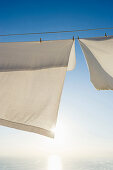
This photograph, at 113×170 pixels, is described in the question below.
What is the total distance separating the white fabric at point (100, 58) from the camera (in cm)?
287

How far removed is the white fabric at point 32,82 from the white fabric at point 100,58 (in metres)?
0.26

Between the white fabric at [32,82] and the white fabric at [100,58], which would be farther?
the white fabric at [100,58]

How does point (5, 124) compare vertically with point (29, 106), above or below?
below

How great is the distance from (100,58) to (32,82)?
1128 mm

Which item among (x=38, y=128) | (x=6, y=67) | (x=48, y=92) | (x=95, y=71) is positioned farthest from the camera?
(x=95, y=71)

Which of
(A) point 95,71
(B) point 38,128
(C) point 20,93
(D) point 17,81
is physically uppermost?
(A) point 95,71

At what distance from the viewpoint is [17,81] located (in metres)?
2.71

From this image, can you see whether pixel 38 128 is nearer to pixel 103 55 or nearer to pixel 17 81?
pixel 17 81

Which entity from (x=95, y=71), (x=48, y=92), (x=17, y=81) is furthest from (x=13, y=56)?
(x=95, y=71)

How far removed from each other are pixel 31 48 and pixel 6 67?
47 centimetres

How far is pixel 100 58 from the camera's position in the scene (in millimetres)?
2945

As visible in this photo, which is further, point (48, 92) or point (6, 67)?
point (6, 67)

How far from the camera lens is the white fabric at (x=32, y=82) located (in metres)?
2.51

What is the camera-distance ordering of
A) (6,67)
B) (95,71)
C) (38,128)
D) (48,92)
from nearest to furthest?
(38,128) → (48,92) → (6,67) → (95,71)
